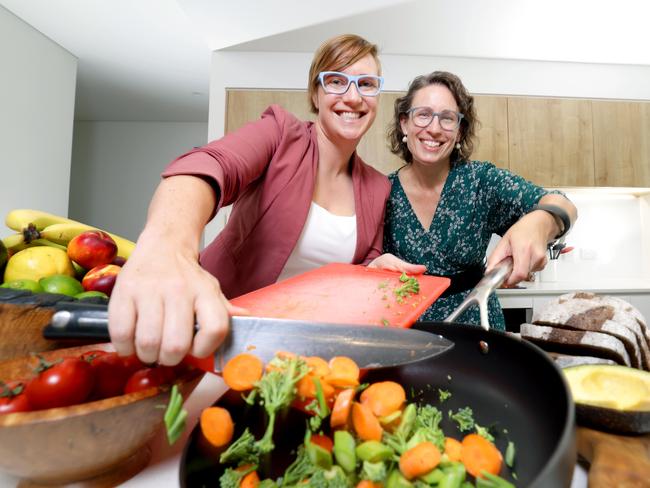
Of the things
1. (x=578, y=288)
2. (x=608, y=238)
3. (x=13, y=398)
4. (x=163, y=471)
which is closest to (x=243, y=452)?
(x=163, y=471)

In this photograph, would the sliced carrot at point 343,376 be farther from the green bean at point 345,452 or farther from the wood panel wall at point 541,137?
the wood panel wall at point 541,137

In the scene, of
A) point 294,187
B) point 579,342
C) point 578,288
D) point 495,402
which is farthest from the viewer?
point 578,288

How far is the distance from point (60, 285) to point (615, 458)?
2.75 feet

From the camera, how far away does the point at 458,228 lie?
1305 mm

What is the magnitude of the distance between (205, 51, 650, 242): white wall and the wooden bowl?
2679 millimetres

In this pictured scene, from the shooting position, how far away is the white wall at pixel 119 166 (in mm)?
5969

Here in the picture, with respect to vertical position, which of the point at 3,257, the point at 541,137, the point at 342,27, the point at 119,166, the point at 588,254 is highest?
the point at 342,27

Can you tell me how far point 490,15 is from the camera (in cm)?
242

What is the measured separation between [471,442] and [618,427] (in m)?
0.21

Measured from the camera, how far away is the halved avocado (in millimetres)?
435

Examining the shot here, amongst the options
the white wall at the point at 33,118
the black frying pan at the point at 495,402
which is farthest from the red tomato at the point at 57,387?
the white wall at the point at 33,118

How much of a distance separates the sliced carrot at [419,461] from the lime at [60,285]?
62 cm

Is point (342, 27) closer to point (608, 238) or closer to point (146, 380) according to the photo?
point (608, 238)

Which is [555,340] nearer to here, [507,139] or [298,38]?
[507,139]
